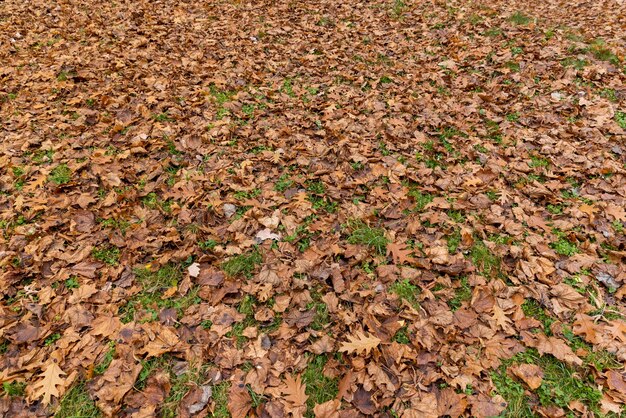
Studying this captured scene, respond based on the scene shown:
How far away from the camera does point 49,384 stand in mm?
2883

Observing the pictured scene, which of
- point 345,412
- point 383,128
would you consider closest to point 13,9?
point 383,128

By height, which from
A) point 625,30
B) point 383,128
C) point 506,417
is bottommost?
point 506,417

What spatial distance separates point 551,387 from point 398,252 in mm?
1612

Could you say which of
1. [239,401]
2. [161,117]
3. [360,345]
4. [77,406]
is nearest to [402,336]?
[360,345]

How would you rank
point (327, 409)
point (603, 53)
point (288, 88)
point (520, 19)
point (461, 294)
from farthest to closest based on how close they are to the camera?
point (520, 19) → point (603, 53) → point (288, 88) → point (461, 294) → point (327, 409)

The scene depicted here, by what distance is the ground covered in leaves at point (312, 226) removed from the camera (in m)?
2.93

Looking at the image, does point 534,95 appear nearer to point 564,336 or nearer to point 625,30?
point 625,30

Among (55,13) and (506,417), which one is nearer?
(506,417)

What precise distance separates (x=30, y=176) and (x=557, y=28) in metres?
9.20

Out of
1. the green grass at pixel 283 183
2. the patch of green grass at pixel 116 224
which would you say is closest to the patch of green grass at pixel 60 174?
the patch of green grass at pixel 116 224

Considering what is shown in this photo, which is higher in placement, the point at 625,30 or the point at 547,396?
the point at 625,30

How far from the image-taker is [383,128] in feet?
17.6

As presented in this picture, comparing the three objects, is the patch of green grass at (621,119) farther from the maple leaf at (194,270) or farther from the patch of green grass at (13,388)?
the patch of green grass at (13,388)

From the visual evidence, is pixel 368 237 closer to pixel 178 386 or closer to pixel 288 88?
pixel 178 386
